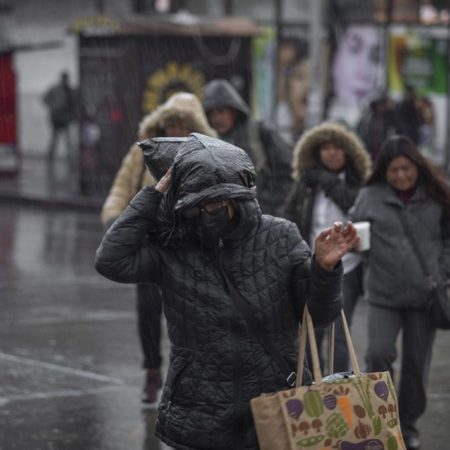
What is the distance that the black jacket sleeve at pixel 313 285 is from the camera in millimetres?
4152

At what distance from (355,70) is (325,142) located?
567 inches

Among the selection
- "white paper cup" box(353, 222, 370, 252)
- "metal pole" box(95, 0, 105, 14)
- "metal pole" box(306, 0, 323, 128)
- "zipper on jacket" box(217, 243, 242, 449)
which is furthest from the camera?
"metal pole" box(95, 0, 105, 14)

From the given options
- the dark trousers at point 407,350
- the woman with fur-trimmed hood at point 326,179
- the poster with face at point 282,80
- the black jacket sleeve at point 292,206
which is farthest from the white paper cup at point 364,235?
the poster with face at point 282,80

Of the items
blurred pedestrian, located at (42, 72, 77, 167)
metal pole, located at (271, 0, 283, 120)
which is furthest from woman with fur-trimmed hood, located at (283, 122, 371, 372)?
blurred pedestrian, located at (42, 72, 77, 167)

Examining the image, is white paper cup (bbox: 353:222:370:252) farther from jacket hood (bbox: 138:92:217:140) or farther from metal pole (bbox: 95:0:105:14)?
metal pole (bbox: 95:0:105:14)

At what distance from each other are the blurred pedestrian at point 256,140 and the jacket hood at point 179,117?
1.57 feet

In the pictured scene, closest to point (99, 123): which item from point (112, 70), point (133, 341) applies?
point (112, 70)

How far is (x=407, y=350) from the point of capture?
6941 mm

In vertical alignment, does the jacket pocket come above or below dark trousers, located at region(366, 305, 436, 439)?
above

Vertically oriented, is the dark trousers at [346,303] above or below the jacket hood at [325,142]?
below

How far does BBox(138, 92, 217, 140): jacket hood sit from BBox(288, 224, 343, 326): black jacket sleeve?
284 centimetres

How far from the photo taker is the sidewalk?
2023 cm

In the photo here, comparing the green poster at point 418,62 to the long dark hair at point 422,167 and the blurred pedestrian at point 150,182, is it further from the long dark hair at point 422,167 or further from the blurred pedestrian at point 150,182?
the long dark hair at point 422,167

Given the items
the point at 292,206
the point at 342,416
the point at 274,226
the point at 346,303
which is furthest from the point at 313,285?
the point at 292,206
